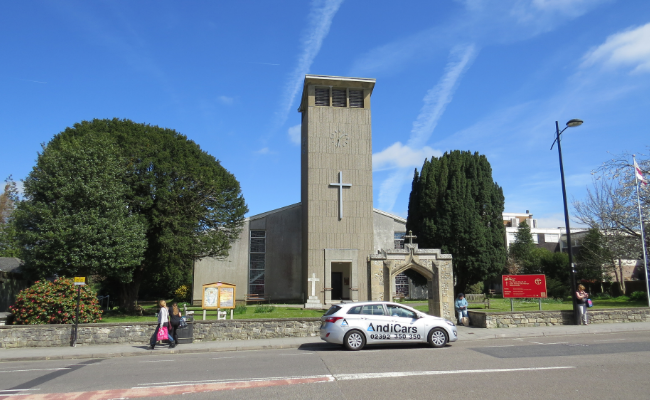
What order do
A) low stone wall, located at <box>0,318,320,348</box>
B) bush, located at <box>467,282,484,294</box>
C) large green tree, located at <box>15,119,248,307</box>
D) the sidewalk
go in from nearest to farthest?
1. the sidewalk
2. low stone wall, located at <box>0,318,320,348</box>
3. large green tree, located at <box>15,119,248,307</box>
4. bush, located at <box>467,282,484,294</box>

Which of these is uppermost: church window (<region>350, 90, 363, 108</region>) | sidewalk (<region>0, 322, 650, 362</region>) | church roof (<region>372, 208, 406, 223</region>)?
church window (<region>350, 90, 363, 108</region>)

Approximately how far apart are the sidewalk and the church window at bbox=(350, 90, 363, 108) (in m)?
20.4

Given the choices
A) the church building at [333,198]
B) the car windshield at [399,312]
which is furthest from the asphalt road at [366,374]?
the church building at [333,198]

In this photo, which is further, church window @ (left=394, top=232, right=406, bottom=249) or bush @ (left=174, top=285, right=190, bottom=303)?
bush @ (left=174, top=285, right=190, bottom=303)

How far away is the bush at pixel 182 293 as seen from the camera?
1698 inches

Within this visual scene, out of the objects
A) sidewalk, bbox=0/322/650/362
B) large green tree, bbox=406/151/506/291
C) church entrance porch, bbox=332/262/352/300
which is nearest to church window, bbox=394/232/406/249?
large green tree, bbox=406/151/506/291

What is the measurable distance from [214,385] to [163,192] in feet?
62.4

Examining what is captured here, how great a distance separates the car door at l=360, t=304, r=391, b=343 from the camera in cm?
1348

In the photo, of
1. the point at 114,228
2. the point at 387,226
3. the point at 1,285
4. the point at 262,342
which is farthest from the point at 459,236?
the point at 1,285

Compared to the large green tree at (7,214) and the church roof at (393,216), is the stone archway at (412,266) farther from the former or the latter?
the large green tree at (7,214)

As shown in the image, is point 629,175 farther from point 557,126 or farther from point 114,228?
point 114,228

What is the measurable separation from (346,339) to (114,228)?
1487cm

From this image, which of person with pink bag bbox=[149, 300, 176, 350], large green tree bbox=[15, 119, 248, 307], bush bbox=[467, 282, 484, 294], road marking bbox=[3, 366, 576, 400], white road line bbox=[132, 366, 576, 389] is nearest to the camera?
road marking bbox=[3, 366, 576, 400]

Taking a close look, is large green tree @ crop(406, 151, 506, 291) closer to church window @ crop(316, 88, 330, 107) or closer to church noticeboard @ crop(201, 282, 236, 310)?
church window @ crop(316, 88, 330, 107)
